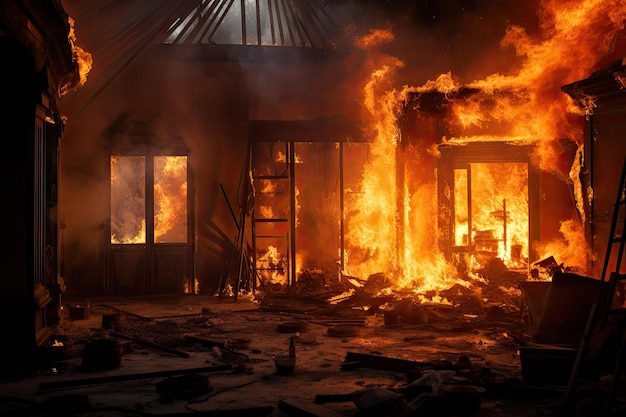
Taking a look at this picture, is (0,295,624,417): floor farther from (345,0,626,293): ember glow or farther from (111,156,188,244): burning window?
(111,156,188,244): burning window

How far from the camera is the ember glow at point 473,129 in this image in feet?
42.1

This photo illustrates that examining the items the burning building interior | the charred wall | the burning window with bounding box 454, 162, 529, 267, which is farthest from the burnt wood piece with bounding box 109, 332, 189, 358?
the burning window with bounding box 454, 162, 529, 267

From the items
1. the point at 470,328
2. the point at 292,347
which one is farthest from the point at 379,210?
the point at 292,347

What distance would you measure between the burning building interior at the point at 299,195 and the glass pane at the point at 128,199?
0.06 meters

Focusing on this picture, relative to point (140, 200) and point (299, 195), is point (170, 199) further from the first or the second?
point (299, 195)

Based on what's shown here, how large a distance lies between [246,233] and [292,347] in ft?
28.2

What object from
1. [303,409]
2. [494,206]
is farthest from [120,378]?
[494,206]

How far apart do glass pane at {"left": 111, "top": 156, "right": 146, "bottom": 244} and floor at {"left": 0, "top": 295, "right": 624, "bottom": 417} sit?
366cm

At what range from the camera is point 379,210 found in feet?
54.7

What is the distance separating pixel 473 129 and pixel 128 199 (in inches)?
343

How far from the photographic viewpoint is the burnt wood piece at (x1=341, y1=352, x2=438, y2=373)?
782 centimetres

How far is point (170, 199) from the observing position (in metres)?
16.1

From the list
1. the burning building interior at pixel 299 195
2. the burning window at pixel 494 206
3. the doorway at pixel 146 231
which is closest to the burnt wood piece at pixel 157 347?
the burning building interior at pixel 299 195

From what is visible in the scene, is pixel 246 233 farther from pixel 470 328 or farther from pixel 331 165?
pixel 470 328
